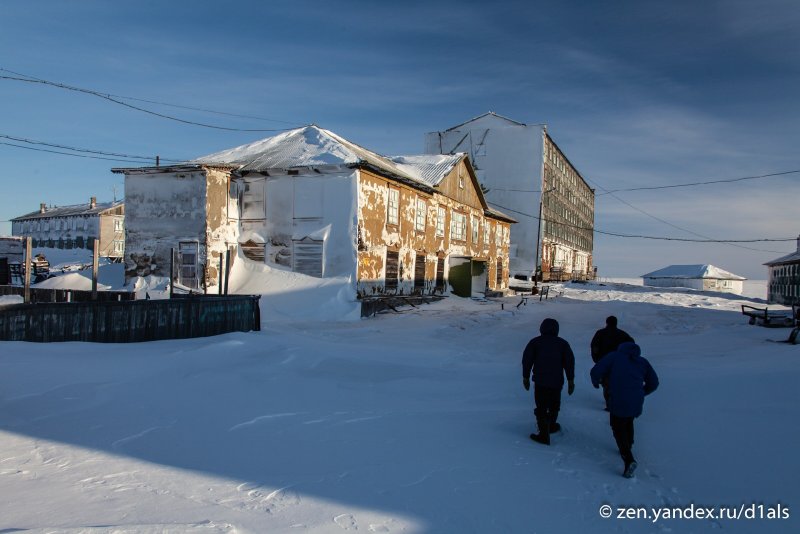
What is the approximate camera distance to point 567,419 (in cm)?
768

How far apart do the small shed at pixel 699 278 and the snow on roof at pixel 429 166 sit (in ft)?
204

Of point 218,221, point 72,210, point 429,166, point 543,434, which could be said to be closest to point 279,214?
point 218,221

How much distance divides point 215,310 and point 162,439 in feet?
23.6

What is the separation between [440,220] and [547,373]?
22846 mm

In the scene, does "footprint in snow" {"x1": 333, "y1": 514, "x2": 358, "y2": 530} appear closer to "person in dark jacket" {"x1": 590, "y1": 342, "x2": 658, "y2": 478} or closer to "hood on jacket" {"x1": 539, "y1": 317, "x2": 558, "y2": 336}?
"person in dark jacket" {"x1": 590, "y1": 342, "x2": 658, "y2": 478}

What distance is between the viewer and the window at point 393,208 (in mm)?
24188

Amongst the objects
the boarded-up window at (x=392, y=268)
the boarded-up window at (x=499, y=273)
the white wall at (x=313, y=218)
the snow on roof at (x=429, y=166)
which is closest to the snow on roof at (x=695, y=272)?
the boarded-up window at (x=499, y=273)

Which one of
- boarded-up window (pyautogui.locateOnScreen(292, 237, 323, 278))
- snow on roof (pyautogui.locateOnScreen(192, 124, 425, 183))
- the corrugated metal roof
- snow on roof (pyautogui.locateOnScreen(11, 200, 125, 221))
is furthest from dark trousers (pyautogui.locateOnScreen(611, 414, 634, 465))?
snow on roof (pyautogui.locateOnScreen(11, 200, 125, 221))

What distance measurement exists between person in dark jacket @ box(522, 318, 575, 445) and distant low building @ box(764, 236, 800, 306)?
134 feet

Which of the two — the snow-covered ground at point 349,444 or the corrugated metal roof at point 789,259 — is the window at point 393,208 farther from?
the corrugated metal roof at point 789,259

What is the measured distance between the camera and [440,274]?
2994cm

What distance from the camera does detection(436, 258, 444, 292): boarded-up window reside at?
1164 inches

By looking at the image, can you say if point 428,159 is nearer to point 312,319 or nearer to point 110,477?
point 312,319

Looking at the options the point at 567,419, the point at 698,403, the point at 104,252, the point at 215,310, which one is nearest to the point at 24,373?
the point at 215,310
